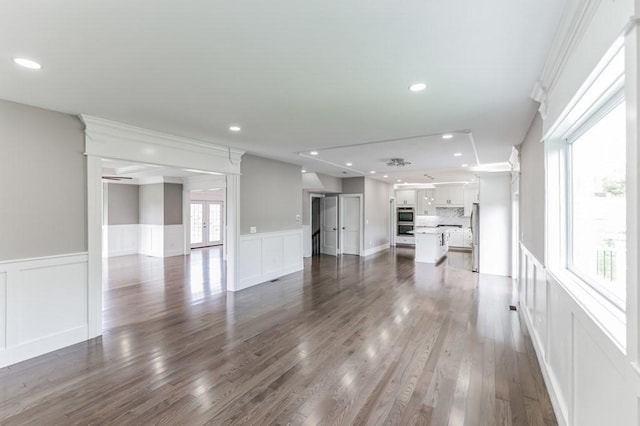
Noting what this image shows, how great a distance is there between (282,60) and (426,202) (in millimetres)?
10437

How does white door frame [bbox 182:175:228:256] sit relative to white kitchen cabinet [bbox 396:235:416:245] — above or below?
above

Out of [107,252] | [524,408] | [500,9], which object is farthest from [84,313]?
[107,252]

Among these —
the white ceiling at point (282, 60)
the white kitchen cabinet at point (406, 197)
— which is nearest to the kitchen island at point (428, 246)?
the white kitchen cabinet at point (406, 197)

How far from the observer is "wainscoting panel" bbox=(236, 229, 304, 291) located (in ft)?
17.9

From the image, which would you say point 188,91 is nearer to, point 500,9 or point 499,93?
point 500,9

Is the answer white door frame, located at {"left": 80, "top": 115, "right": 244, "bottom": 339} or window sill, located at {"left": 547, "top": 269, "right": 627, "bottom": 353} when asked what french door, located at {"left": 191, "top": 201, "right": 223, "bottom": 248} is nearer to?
white door frame, located at {"left": 80, "top": 115, "right": 244, "bottom": 339}

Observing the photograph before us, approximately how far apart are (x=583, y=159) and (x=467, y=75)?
1027 millimetres

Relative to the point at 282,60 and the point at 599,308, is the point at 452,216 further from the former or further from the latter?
the point at 282,60

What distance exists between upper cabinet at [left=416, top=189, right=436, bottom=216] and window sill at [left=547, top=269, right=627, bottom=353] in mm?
9576

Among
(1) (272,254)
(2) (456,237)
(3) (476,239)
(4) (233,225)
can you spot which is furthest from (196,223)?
(2) (456,237)

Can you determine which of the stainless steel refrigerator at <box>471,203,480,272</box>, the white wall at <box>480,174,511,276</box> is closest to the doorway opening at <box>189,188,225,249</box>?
the stainless steel refrigerator at <box>471,203,480,272</box>

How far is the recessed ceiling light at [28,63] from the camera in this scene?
2080 millimetres

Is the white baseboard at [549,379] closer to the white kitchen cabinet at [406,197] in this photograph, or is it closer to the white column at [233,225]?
the white column at [233,225]

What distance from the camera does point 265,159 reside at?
5902 mm
